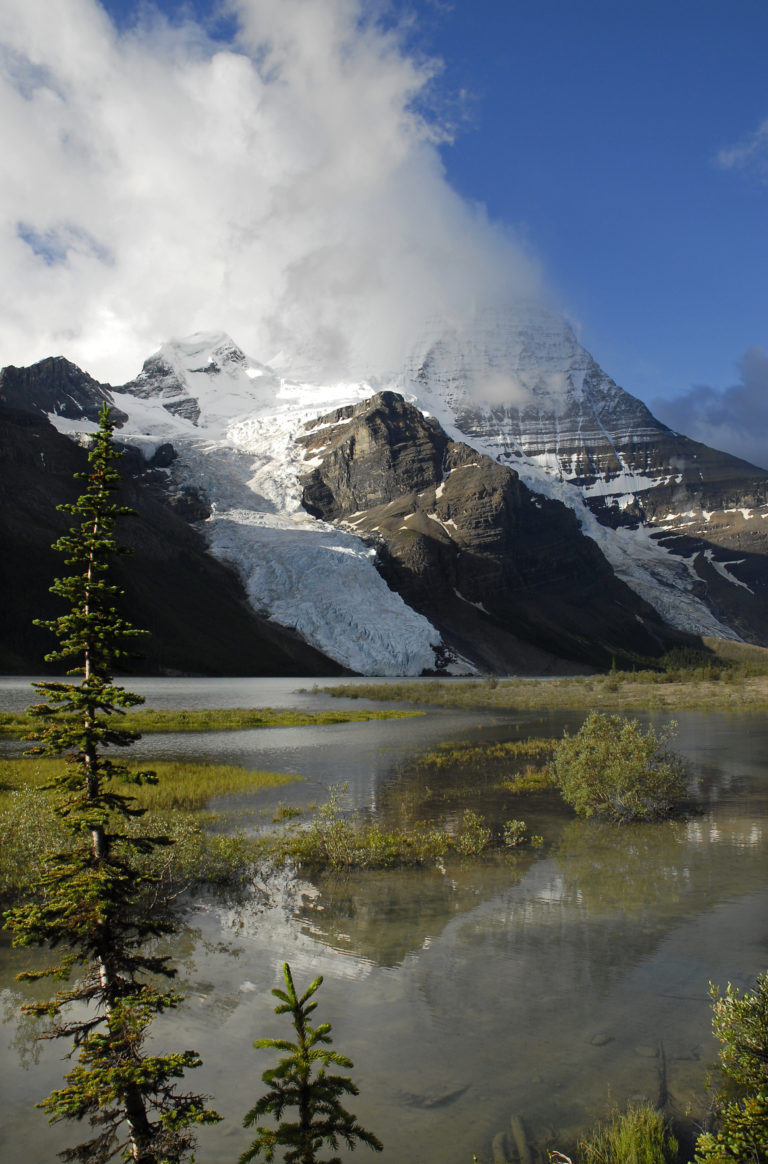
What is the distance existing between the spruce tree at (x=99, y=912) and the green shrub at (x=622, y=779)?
62.6ft

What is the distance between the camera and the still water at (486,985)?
912 cm

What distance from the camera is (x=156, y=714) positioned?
64.2 meters

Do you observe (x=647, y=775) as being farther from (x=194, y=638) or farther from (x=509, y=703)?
(x=194, y=638)

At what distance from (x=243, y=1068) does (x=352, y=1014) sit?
2.03 metres

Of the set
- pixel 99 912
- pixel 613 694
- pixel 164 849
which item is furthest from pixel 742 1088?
pixel 613 694

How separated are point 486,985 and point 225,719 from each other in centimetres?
5240

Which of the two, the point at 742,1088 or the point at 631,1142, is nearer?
the point at 631,1142

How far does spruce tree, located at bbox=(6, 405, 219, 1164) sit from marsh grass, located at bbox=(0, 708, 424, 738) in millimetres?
43707

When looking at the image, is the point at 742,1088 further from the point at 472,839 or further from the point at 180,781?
the point at 180,781

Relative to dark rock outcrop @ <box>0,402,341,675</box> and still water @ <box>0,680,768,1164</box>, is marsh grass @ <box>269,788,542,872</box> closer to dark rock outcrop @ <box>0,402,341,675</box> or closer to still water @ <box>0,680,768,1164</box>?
still water @ <box>0,680,768,1164</box>

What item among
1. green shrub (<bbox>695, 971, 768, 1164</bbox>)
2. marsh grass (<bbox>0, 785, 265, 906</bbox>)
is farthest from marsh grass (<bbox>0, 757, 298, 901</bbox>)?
green shrub (<bbox>695, 971, 768, 1164</bbox>)

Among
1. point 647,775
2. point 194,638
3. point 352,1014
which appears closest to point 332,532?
point 194,638

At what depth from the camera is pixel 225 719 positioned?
62438 millimetres

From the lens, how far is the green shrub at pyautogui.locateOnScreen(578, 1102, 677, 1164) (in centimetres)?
804
